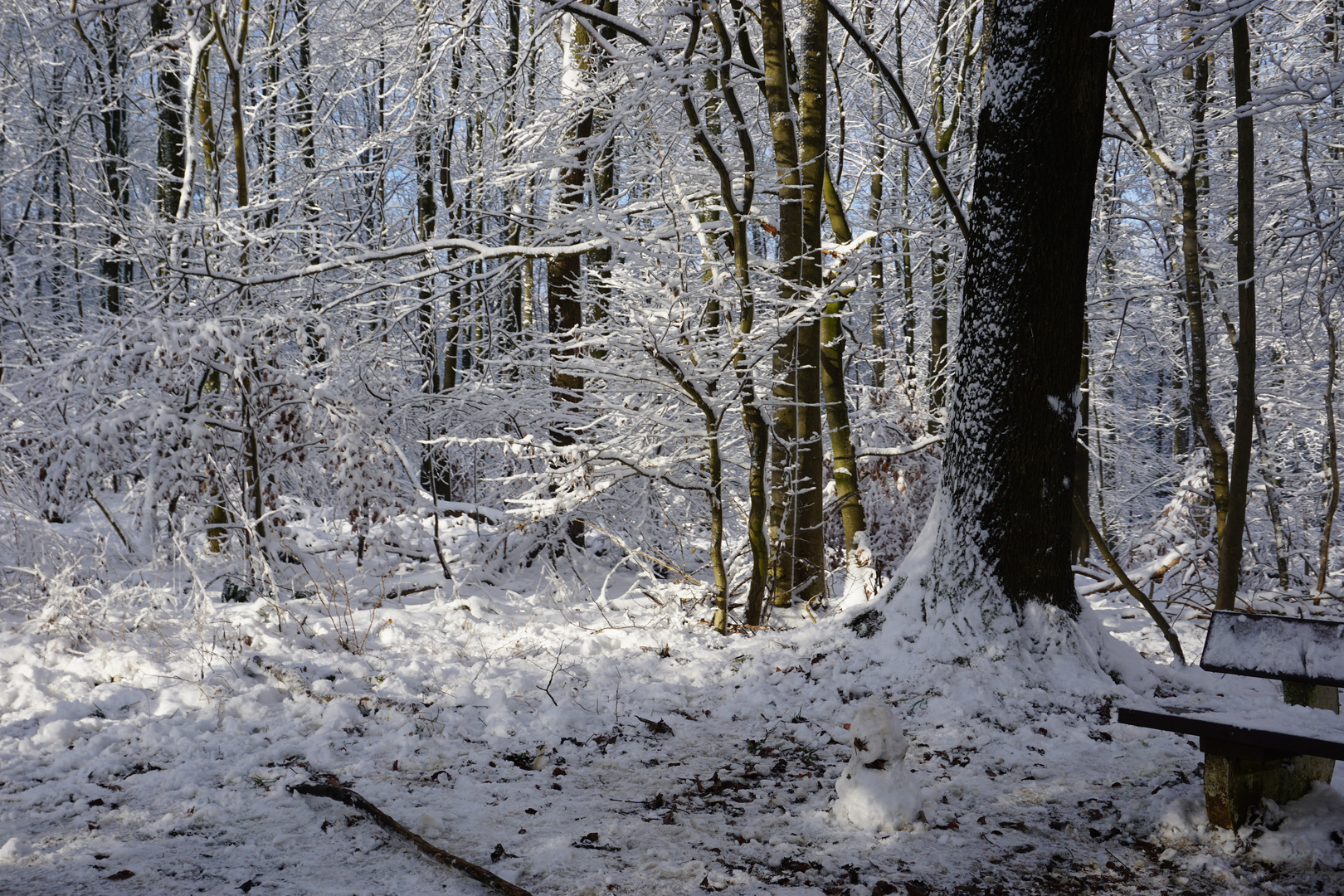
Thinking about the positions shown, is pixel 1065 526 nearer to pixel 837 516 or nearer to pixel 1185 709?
pixel 1185 709

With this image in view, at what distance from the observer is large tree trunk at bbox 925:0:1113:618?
4.30 meters

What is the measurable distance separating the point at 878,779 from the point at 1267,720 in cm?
130

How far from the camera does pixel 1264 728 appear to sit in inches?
101

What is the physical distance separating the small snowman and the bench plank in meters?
0.77

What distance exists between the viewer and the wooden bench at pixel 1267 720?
2.58 meters

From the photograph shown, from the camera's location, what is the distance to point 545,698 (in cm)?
443

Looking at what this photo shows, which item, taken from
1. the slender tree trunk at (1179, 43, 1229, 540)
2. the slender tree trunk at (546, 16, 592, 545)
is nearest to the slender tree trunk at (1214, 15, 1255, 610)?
the slender tree trunk at (1179, 43, 1229, 540)

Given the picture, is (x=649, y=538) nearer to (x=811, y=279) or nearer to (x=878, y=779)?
(x=811, y=279)

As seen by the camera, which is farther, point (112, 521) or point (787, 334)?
point (787, 334)

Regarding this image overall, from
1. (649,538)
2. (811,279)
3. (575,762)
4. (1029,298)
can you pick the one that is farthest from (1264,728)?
(649,538)

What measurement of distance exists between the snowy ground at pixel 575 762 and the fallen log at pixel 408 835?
5 cm

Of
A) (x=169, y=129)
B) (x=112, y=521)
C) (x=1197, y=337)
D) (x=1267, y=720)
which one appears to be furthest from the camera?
(x=169, y=129)

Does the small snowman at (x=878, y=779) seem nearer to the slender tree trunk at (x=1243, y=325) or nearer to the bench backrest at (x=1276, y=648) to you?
the bench backrest at (x=1276, y=648)

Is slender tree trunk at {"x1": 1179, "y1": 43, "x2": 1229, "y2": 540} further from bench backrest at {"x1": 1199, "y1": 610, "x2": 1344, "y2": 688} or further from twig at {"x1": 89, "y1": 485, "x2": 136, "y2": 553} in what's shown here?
twig at {"x1": 89, "y1": 485, "x2": 136, "y2": 553}
